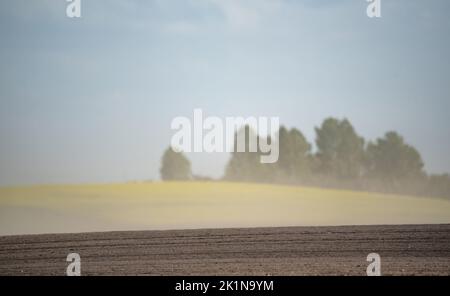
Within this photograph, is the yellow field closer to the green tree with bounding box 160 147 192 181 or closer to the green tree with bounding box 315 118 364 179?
the green tree with bounding box 160 147 192 181

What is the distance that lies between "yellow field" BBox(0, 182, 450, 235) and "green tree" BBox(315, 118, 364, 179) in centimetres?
26

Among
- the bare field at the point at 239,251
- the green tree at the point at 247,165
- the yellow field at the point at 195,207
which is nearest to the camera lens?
the bare field at the point at 239,251

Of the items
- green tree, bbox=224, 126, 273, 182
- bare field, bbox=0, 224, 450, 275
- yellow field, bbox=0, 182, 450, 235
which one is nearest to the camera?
bare field, bbox=0, 224, 450, 275

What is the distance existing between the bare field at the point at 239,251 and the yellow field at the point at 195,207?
95 mm

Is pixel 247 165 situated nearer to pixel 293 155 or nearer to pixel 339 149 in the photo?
pixel 293 155

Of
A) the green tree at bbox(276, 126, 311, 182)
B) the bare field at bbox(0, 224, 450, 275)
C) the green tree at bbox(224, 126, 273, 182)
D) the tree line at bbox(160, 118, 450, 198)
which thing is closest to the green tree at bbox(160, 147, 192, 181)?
the tree line at bbox(160, 118, 450, 198)

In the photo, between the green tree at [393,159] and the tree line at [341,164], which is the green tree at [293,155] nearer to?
the tree line at [341,164]

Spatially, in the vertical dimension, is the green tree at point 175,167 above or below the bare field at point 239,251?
above

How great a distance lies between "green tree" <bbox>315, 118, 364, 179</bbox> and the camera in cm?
806

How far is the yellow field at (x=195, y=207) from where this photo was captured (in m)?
8.13

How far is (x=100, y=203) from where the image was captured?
8.16 meters

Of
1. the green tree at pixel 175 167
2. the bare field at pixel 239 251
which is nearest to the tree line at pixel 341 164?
the green tree at pixel 175 167
